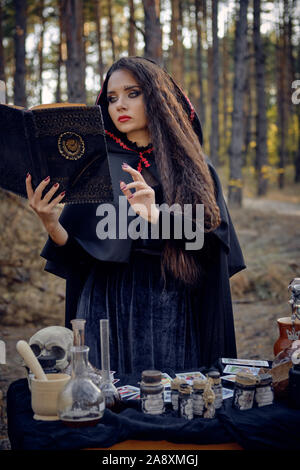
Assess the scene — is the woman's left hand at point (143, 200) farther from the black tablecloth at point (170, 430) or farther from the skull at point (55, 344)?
the black tablecloth at point (170, 430)

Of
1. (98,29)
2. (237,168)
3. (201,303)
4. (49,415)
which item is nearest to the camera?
(49,415)

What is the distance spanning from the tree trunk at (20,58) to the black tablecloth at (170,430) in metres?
10.1

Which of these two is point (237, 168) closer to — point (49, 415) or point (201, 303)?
point (201, 303)

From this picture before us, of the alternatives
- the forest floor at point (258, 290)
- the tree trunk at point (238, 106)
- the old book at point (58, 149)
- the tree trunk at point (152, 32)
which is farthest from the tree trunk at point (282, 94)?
the old book at point (58, 149)

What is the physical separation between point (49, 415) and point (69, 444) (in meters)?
0.18

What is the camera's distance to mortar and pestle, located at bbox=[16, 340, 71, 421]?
1.79 meters

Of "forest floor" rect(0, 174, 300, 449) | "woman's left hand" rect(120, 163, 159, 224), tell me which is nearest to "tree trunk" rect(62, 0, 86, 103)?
"forest floor" rect(0, 174, 300, 449)

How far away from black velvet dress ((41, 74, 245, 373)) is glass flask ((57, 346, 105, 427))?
2.60ft

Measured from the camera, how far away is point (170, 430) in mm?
1735

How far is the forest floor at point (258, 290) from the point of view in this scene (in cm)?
616

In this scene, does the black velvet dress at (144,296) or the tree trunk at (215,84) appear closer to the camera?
the black velvet dress at (144,296)

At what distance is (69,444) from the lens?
65.3 inches

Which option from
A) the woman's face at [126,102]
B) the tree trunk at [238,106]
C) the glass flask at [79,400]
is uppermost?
the tree trunk at [238,106]


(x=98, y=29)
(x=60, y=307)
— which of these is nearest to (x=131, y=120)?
(x=60, y=307)
